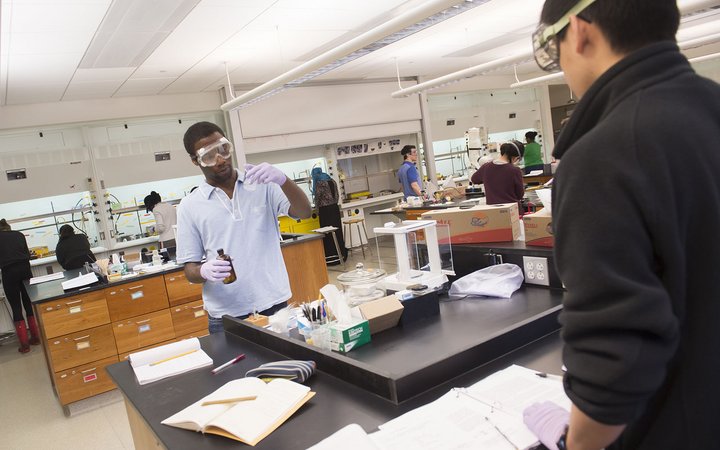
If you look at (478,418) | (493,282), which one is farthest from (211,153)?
(478,418)

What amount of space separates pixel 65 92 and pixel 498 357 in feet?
23.5

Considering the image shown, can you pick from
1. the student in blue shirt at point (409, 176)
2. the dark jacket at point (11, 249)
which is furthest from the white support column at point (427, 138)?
the dark jacket at point (11, 249)

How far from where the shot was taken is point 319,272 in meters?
5.38

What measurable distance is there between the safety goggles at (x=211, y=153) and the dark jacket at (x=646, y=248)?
1898 millimetres

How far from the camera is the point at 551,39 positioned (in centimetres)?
87

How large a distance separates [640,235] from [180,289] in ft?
14.8

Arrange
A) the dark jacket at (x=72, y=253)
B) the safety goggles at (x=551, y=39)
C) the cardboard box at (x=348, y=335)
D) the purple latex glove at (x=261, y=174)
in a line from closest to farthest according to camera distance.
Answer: the safety goggles at (x=551, y=39) → the cardboard box at (x=348, y=335) → the purple latex glove at (x=261, y=174) → the dark jacket at (x=72, y=253)

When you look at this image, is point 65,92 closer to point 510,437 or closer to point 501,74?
point 510,437

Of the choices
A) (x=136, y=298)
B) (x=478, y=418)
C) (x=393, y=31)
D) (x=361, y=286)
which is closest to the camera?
(x=478, y=418)

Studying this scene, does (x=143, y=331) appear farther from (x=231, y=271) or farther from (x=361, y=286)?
(x=361, y=286)

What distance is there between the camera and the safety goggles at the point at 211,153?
2348 millimetres

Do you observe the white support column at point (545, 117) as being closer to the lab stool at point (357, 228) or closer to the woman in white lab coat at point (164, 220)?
the lab stool at point (357, 228)

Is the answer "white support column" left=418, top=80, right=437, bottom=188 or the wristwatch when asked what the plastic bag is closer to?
the wristwatch

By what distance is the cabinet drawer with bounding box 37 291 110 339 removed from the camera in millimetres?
4035
